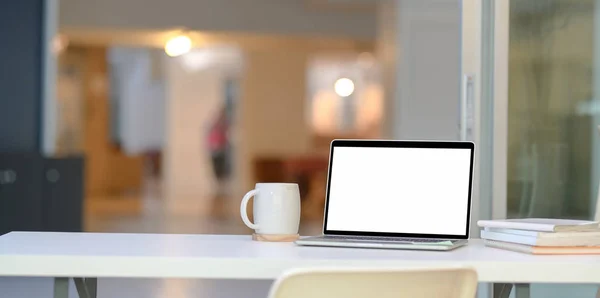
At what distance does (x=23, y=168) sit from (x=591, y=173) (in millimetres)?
3996

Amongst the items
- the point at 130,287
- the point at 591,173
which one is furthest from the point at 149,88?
the point at 591,173

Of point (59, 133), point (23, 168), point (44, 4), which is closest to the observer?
point (23, 168)

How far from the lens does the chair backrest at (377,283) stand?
1517 millimetres

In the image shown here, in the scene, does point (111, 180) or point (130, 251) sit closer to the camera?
point (130, 251)

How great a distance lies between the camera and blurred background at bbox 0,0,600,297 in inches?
154

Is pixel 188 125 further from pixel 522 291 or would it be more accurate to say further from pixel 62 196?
pixel 522 291

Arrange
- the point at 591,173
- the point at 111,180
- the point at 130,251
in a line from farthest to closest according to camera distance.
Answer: the point at 111,180 → the point at 591,173 → the point at 130,251

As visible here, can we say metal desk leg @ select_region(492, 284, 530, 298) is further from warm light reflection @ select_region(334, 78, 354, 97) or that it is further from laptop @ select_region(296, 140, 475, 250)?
warm light reflection @ select_region(334, 78, 354, 97)

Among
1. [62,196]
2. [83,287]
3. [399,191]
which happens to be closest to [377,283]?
[399,191]

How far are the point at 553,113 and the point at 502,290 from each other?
1976 millimetres

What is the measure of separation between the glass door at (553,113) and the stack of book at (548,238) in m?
A: 1.79

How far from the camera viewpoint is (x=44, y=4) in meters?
6.68

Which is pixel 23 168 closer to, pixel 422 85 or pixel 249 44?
pixel 422 85

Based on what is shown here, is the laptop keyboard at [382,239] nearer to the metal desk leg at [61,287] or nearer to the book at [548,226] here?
the book at [548,226]
